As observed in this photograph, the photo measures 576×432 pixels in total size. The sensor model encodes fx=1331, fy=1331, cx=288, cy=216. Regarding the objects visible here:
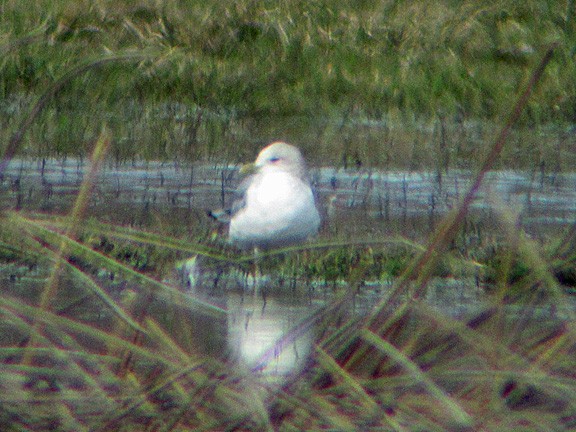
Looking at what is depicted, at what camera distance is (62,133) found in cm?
919

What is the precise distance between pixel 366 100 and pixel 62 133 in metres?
2.43

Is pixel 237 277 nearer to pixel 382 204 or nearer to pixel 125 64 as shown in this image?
pixel 382 204

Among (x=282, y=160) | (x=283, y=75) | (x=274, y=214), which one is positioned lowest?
(x=274, y=214)

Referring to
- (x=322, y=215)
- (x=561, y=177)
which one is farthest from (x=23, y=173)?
(x=561, y=177)

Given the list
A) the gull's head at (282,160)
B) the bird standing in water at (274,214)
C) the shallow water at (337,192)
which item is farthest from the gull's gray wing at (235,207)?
the shallow water at (337,192)

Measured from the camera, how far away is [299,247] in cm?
307

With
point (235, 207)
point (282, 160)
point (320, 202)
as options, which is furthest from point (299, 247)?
point (320, 202)

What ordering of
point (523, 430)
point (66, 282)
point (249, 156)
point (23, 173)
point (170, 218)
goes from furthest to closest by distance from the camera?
point (249, 156)
point (23, 173)
point (170, 218)
point (66, 282)
point (523, 430)

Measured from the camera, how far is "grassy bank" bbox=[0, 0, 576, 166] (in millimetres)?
9320

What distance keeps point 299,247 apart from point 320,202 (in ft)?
14.6

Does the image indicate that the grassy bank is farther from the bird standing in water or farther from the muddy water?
the bird standing in water

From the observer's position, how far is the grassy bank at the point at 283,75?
30.6 ft

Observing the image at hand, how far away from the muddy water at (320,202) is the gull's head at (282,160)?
1.08 ft

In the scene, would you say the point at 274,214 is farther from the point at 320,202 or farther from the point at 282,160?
the point at 320,202
